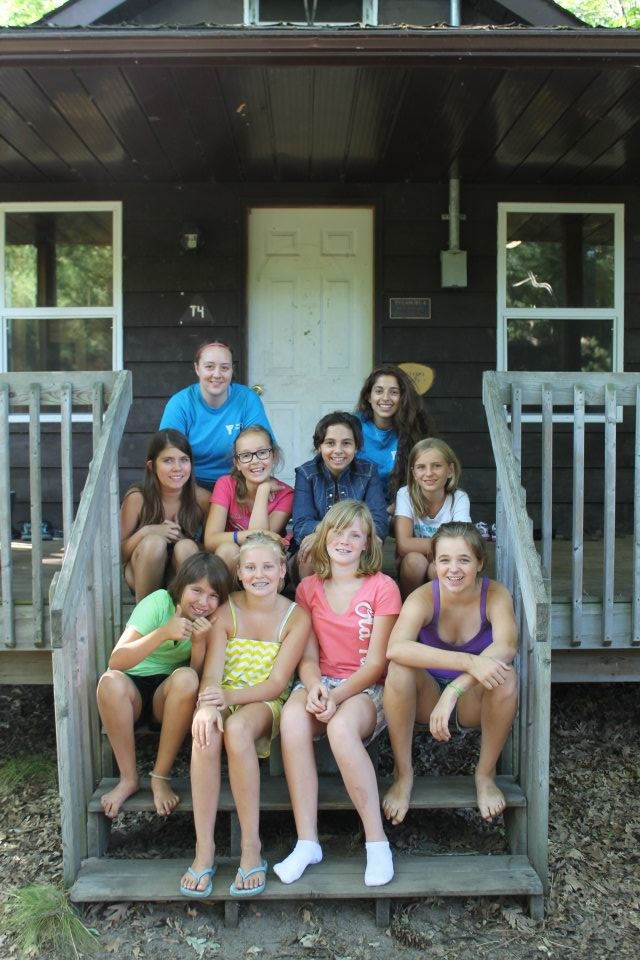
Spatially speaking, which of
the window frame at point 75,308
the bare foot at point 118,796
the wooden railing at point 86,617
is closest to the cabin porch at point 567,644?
the wooden railing at point 86,617

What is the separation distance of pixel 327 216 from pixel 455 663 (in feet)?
12.8

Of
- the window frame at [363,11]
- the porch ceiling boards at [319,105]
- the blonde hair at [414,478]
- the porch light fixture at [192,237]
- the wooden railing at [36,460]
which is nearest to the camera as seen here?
the wooden railing at [36,460]

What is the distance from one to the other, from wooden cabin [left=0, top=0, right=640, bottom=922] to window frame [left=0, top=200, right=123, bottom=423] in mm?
17

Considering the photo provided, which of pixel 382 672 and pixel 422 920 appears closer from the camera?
pixel 422 920

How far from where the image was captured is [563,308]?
19.1ft

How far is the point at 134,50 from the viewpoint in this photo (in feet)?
12.5

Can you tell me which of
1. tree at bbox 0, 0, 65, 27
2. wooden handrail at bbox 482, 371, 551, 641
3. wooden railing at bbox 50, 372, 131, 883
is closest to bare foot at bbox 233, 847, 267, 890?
wooden railing at bbox 50, 372, 131, 883

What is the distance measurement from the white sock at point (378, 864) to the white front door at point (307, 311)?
11.4ft

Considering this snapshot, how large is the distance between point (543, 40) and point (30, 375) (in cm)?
273

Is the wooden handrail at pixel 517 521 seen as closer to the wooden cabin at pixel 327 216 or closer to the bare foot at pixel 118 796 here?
the wooden cabin at pixel 327 216

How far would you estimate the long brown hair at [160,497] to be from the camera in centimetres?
345

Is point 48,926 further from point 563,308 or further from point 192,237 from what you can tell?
point 563,308

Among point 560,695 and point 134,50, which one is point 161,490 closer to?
point 134,50

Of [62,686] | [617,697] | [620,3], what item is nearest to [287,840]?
[62,686]
